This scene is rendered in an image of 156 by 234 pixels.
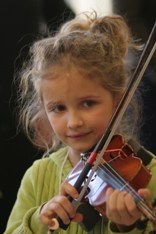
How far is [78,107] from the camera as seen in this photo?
0.82 meters

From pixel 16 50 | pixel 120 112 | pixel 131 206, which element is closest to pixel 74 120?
pixel 120 112

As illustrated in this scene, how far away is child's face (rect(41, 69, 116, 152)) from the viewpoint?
811 mm

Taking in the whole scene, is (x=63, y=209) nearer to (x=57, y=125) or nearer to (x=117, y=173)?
(x=117, y=173)

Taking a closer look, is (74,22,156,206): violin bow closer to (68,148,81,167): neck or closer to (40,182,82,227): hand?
(40,182,82,227): hand

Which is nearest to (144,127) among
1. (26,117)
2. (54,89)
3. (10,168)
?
(26,117)

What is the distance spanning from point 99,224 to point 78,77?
30cm

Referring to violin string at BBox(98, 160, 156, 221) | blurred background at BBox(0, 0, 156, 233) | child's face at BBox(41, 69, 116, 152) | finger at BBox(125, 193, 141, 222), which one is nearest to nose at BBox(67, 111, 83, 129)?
child's face at BBox(41, 69, 116, 152)

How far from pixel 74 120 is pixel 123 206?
0.23m

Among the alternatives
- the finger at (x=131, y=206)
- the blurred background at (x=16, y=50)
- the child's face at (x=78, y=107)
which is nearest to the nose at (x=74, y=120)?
the child's face at (x=78, y=107)

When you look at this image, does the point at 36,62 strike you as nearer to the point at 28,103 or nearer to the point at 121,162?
the point at 28,103

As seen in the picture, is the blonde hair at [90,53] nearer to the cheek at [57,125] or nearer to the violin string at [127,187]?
the cheek at [57,125]

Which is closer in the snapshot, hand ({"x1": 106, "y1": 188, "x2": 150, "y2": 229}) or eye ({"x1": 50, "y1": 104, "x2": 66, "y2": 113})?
hand ({"x1": 106, "y1": 188, "x2": 150, "y2": 229})

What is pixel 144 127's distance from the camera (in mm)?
1195

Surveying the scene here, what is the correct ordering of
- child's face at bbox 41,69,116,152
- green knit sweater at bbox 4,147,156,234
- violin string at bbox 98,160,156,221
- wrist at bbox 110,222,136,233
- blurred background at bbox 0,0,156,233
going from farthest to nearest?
blurred background at bbox 0,0,156,233 → green knit sweater at bbox 4,147,156,234 → child's face at bbox 41,69,116,152 → wrist at bbox 110,222,136,233 → violin string at bbox 98,160,156,221
